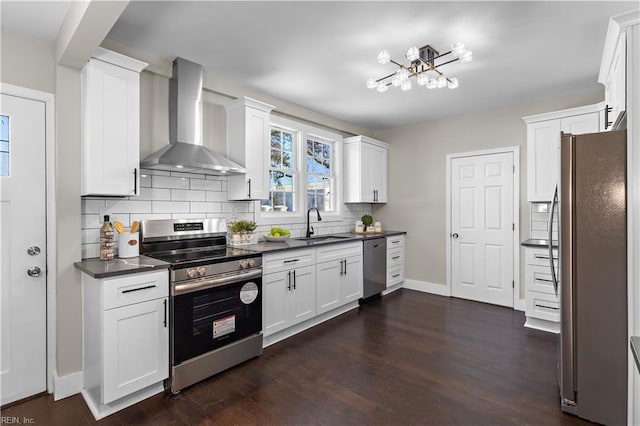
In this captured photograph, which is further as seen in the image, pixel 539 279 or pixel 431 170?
pixel 431 170

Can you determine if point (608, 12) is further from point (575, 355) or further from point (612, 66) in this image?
point (575, 355)

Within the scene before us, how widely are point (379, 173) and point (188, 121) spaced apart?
3236 millimetres

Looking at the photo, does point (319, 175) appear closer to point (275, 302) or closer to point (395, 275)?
point (395, 275)

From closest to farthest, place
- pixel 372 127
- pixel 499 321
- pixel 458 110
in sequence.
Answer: pixel 499 321
pixel 458 110
pixel 372 127

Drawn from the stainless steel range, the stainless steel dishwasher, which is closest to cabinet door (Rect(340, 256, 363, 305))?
the stainless steel dishwasher

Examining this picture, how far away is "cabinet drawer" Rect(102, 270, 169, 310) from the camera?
2.07 metres

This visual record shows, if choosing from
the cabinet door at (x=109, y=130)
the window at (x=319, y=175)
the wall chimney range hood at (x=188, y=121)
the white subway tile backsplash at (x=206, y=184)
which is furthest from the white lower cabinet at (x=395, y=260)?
the cabinet door at (x=109, y=130)

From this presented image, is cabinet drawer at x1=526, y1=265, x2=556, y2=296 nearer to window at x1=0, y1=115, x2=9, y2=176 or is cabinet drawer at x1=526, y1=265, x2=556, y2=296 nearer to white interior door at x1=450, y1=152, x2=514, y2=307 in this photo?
white interior door at x1=450, y1=152, x2=514, y2=307

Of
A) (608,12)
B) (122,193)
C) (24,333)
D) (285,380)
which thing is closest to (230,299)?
(285,380)

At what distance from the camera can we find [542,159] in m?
3.75

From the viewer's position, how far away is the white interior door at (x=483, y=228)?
436 cm

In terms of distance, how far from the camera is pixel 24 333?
2.30 meters

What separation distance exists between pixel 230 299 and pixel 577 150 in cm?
268

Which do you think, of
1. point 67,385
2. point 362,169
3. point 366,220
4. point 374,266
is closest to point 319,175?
point 362,169
